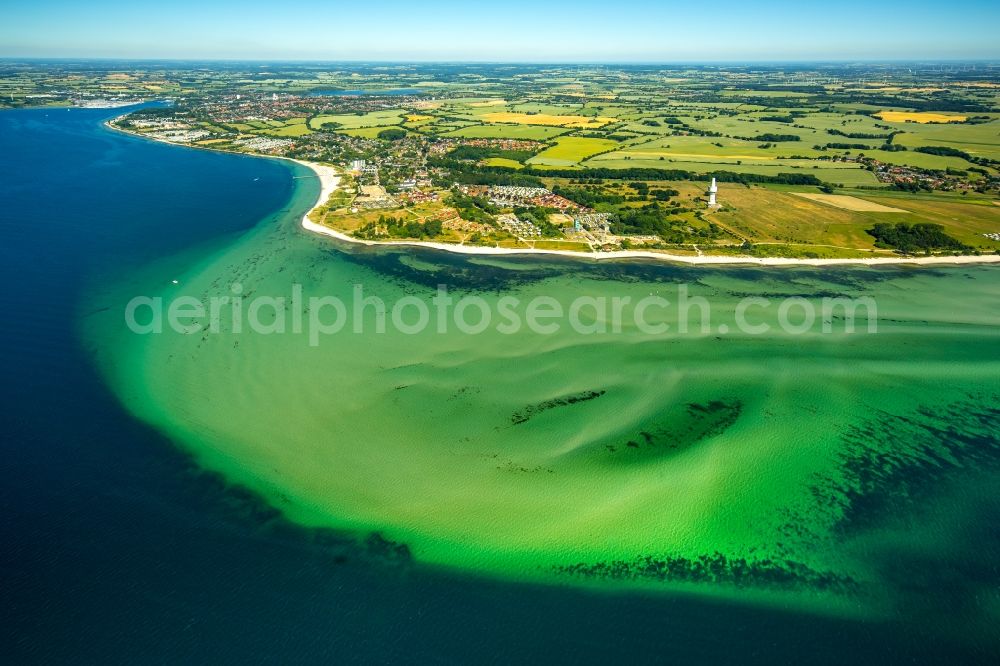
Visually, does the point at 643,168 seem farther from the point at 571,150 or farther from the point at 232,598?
the point at 232,598

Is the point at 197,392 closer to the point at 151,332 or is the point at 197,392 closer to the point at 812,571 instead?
the point at 151,332

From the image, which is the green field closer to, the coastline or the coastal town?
the coastal town

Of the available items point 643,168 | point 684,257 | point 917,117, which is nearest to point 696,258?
point 684,257

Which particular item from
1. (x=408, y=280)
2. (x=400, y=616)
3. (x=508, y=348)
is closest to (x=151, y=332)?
(x=408, y=280)

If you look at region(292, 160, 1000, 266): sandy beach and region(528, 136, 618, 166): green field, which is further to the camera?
region(528, 136, 618, 166): green field

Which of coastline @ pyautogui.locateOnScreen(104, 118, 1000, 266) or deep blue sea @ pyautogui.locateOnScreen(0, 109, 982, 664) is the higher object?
coastline @ pyautogui.locateOnScreen(104, 118, 1000, 266)

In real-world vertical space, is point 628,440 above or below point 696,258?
below

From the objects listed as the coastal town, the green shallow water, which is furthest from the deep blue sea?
the coastal town

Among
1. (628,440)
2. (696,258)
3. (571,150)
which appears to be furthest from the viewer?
(571,150)

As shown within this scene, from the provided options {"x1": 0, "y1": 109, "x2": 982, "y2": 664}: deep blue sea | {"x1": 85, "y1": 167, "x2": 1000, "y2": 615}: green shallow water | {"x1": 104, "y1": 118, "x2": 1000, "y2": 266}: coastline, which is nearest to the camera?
{"x1": 0, "y1": 109, "x2": 982, "y2": 664}: deep blue sea

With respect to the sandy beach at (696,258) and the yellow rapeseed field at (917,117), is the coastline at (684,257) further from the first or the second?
the yellow rapeseed field at (917,117)
